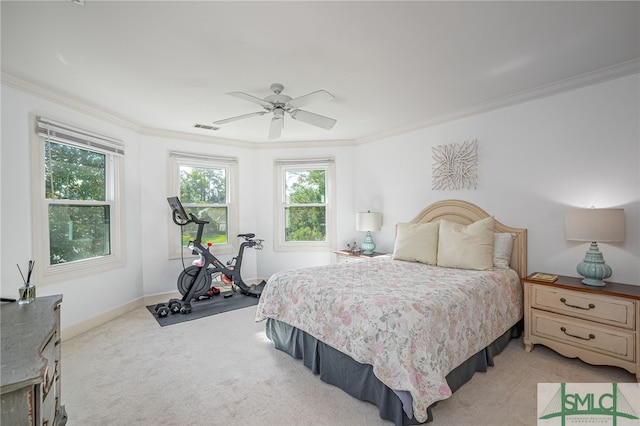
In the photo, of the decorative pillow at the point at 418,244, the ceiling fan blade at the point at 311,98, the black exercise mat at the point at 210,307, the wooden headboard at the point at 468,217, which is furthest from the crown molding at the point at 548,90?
the black exercise mat at the point at 210,307

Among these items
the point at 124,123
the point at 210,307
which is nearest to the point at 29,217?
the point at 124,123

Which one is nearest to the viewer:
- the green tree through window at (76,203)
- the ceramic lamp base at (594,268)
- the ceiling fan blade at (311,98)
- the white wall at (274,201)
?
the ceiling fan blade at (311,98)

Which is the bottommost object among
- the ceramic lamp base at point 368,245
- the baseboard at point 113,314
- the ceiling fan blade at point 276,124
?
the baseboard at point 113,314

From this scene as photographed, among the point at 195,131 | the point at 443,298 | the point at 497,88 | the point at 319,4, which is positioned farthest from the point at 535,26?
the point at 195,131

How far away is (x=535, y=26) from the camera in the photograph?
6.52 ft

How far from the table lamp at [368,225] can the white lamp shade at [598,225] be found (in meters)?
2.40

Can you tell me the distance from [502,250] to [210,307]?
3.73 meters

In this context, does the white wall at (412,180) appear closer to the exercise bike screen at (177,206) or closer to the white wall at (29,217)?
the white wall at (29,217)

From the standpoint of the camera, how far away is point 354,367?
2.08 m

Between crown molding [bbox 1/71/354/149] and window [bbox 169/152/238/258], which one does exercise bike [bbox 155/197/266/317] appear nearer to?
window [bbox 169/152/238/258]

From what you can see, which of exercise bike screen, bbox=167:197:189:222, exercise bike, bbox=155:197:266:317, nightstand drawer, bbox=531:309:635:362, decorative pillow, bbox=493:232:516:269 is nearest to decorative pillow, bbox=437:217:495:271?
decorative pillow, bbox=493:232:516:269

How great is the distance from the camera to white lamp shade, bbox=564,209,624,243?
237 centimetres

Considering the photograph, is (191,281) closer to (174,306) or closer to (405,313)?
(174,306)

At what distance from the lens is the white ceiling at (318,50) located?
1.82 m
